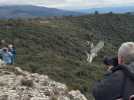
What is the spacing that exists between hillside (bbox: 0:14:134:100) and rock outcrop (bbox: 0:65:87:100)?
2.32 metres

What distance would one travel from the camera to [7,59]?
59.1 ft

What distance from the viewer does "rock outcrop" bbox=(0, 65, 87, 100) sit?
11139 mm

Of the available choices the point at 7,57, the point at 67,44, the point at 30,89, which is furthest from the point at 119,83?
the point at 67,44

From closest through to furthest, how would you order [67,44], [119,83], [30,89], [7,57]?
1. [119,83]
2. [30,89]
3. [7,57]
4. [67,44]

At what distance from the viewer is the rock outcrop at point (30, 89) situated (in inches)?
439

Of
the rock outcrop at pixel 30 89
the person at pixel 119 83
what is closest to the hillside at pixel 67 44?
the rock outcrop at pixel 30 89

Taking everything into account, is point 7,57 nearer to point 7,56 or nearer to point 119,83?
point 7,56

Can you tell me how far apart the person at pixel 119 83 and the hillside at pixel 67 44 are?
10930 millimetres

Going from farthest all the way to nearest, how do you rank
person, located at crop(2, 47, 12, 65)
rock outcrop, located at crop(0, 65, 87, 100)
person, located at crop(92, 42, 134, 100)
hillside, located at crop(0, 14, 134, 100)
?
1. hillside, located at crop(0, 14, 134, 100)
2. person, located at crop(2, 47, 12, 65)
3. rock outcrop, located at crop(0, 65, 87, 100)
4. person, located at crop(92, 42, 134, 100)

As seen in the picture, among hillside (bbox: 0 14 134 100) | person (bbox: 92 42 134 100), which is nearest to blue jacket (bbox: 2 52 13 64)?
hillside (bbox: 0 14 134 100)

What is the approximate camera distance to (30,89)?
38.6 feet

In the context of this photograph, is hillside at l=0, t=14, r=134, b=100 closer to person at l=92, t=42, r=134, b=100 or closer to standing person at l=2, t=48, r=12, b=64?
standing person at l=2, t=48, r=12, b=64

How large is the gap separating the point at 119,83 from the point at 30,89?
8060 millimetres

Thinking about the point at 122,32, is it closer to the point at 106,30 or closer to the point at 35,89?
the point at 106,30
